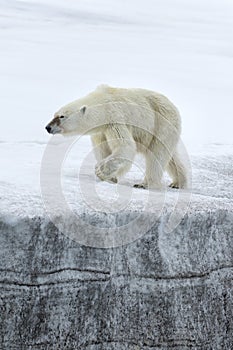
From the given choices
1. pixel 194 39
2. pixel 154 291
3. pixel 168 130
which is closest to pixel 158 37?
pixel 194 39

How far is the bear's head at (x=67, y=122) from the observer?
1693 mm

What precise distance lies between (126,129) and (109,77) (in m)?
2.64

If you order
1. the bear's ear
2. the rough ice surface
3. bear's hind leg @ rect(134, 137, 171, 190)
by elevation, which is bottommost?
the rough ice surface

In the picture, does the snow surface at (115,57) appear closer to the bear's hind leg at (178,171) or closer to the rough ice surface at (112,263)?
the bear's hind leg at (178,171)

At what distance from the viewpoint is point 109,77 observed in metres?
4.36

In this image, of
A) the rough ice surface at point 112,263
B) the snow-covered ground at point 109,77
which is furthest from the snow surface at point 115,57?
the rough ice surface at point 112,263

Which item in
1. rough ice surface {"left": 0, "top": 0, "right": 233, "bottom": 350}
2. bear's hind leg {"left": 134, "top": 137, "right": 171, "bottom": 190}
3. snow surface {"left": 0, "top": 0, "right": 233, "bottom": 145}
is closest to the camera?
rough ice surface {"left": 0, "top": 0, "right": 233, "bottom": 350}

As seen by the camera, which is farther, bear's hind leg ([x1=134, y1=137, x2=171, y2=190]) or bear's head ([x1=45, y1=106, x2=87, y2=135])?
bear's hind leg ([x1=134, y1=137, x2=171, y2=190])

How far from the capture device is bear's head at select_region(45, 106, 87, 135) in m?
1.69

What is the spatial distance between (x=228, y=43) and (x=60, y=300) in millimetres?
4880

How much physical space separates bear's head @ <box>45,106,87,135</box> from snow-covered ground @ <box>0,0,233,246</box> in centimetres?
15

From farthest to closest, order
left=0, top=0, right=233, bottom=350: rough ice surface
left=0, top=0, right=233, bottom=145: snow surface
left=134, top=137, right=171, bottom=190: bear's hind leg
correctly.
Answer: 1. left=0, top=0, right=233, bottom=145: snow surface
2. left=134, top=137, right=171, bottom=190: bear's hind leg
3. left=0, top=0, right=233, bottom=350: rough ice surface

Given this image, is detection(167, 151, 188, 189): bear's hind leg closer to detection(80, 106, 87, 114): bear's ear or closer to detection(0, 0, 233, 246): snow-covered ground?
detection(0, 0, 233, 246): snow-covered ground

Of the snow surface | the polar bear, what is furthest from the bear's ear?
the snow surface
